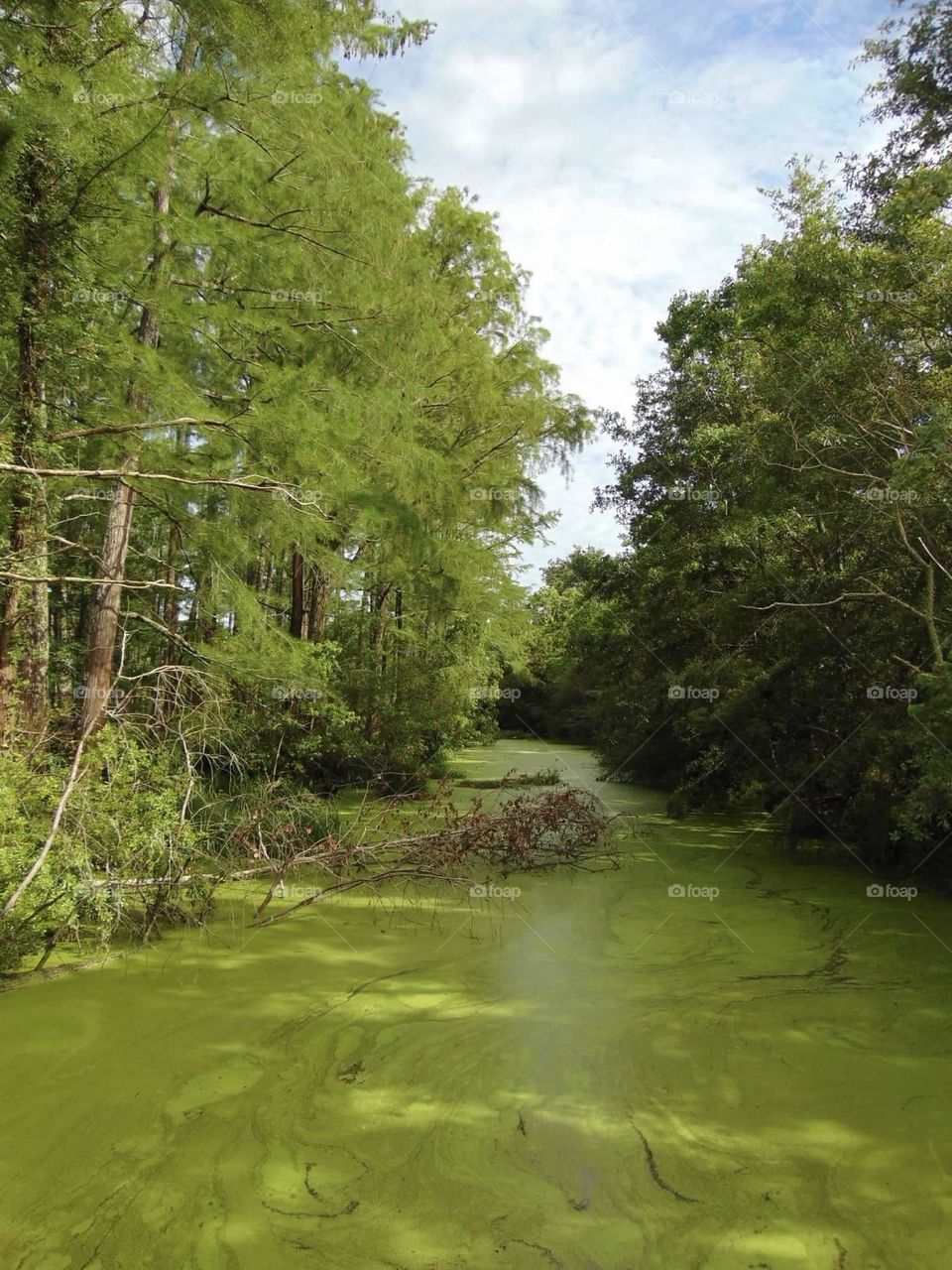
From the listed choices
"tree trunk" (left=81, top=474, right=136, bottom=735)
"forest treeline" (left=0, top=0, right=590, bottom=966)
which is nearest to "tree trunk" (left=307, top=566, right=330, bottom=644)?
"forest treeline" (left=0, top=0, right=590, bottom=966)

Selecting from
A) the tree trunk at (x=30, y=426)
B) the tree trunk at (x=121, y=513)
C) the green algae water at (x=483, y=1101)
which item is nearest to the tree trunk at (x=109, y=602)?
the tree trunk at (x=121, y=513)

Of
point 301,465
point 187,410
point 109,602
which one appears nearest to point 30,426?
point 187,410

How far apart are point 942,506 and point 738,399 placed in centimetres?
502

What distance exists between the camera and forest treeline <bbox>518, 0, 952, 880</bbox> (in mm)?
5102

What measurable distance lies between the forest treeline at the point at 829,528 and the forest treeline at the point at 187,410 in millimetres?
3138

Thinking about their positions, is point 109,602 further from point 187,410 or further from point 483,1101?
point 483,1101

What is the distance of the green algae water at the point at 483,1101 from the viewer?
7.00 ft

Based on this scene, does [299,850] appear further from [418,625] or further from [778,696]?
[418,625]

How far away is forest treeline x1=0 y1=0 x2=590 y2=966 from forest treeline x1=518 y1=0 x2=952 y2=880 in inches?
124

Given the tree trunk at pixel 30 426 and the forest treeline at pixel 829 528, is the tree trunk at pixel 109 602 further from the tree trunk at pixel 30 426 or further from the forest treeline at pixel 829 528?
the forest treeline at pixel 829 528

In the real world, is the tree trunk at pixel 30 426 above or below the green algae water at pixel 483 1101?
above

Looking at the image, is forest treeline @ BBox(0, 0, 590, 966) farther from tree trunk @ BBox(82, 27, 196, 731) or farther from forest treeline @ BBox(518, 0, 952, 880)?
forest treeline @ BBox(518, 0, 952, 880)

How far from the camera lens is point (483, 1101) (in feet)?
9.29

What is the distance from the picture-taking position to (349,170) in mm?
6391
